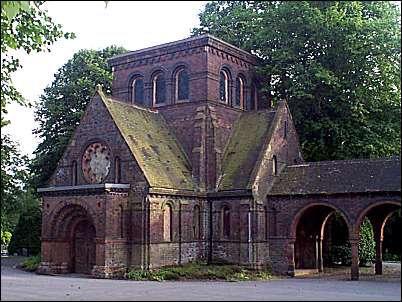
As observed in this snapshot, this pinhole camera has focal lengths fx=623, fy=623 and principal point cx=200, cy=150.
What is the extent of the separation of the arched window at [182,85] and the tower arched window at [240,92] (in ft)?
11.7

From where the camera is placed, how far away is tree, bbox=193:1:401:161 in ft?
117

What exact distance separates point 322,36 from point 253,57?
471cm

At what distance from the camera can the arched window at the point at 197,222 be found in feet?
106

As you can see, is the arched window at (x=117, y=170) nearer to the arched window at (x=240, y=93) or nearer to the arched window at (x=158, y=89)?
the arched window at (x=158, y=89)

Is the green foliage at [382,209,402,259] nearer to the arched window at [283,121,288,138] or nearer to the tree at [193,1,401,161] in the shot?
the tree at [193,1,401,161]

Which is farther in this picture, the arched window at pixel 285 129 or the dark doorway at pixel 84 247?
the arched window at pixel 285 129

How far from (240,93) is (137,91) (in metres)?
6.27

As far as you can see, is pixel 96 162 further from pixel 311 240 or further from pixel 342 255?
pixel 342 255

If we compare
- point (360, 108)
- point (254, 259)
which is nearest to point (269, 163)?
point (254, 259)

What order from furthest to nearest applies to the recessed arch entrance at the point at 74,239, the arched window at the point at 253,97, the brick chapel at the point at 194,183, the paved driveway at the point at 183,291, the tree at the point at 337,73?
the arched window at the point at 253,97, the tree at the point at 337,73, the recessed arch entrance at the point at 74,239, the brick chapel at the point at 194,183, the paved driveway at the point at 183,291

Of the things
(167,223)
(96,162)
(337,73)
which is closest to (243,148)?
(167,223)

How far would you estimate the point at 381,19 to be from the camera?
37.8 meters

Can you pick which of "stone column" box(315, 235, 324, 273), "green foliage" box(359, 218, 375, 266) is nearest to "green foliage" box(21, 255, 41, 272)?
"stone column" box(315, 235, 324, 273)

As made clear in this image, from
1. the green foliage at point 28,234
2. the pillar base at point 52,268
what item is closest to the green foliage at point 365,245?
the pillar base at point 52,268
